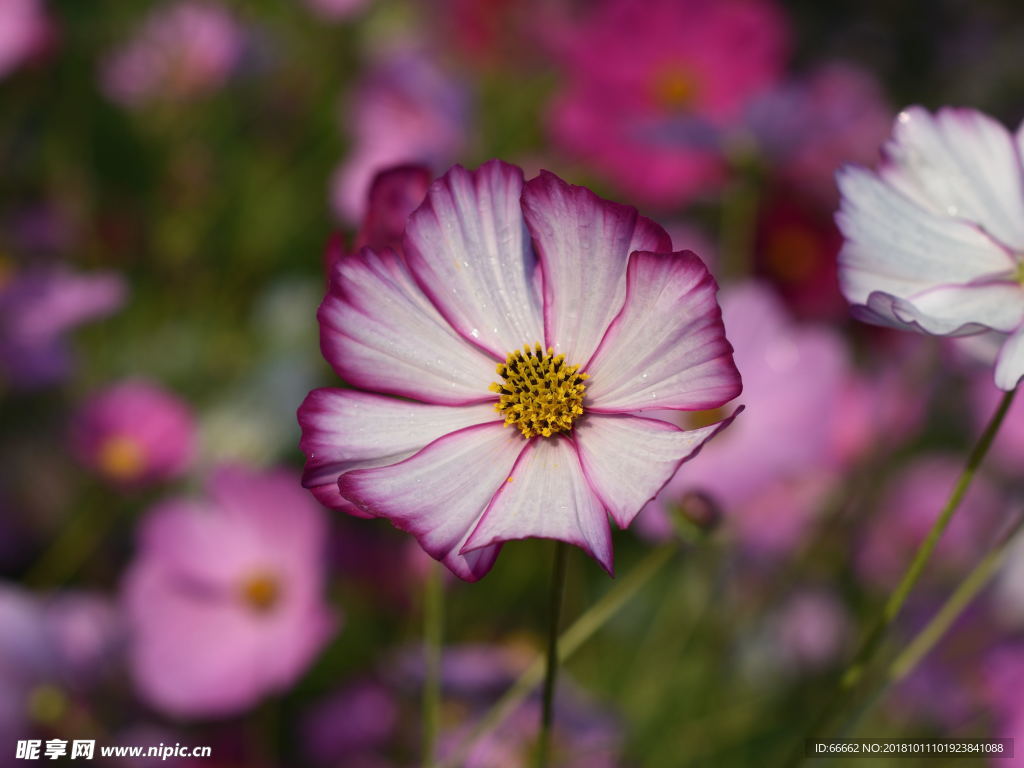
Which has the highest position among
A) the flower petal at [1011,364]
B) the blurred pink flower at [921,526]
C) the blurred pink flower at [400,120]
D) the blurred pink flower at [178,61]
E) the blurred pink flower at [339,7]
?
the blurred pink flower at [339,7]

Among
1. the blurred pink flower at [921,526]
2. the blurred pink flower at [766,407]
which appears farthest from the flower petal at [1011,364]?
the blurred pink flower at [921,526]

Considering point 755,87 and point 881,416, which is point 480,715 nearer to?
point 881,416

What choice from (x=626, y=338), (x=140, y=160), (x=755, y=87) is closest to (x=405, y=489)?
(x=626, y=338)

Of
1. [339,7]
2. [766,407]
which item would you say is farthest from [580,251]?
[339,7]

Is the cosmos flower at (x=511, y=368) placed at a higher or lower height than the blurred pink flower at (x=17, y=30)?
lower

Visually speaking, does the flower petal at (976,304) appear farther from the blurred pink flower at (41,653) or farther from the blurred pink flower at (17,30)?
the blurred pink flower at (17,30)
